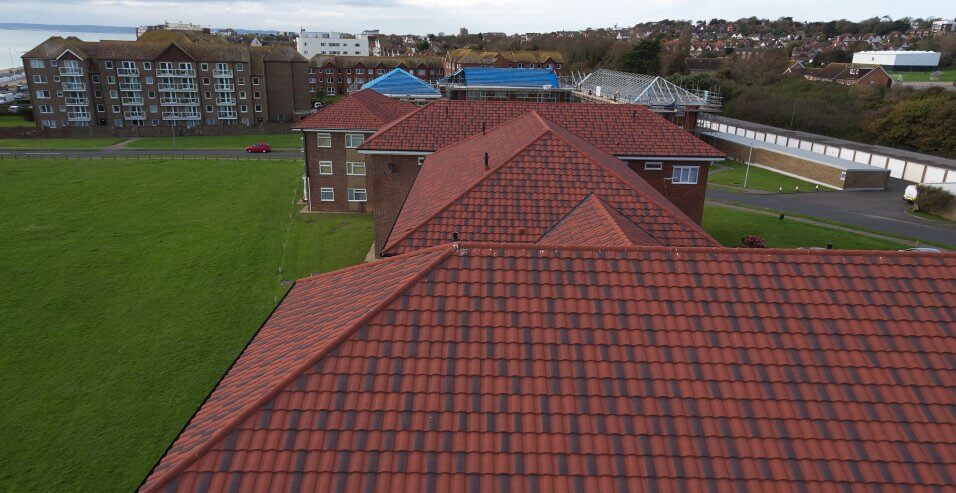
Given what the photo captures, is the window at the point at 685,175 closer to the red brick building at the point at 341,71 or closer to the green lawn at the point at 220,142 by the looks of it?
the green lawn at the point at 220,142

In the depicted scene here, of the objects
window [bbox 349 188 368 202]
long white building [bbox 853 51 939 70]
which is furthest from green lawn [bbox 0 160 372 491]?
long white building [bbox 853 51 939 70]

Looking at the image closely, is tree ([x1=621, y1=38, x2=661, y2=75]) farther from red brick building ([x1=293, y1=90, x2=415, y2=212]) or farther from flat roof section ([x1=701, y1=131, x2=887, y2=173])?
red brick building ([x1=293, y1=90, x2=415, y2=212])

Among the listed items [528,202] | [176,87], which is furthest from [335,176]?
[176,87]

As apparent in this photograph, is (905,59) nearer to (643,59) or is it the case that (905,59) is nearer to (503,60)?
(643,59)

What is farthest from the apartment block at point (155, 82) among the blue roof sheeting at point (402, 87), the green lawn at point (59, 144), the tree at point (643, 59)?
the tree at point (643, 59)

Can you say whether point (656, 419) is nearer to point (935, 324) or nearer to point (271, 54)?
point (935, 324)

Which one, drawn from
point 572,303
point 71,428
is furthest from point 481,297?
point 71,428

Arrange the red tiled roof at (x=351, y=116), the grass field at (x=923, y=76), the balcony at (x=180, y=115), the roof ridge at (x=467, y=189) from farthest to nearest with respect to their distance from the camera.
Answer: the grass field at (x=923, y=76) → the balcony at (x=180, y=115) → the red tiled roof at (x=351, y=116) → the roof ridge at (x=467, y=189)
